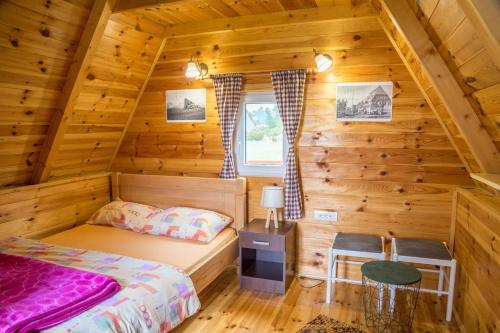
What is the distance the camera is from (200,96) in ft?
11.9

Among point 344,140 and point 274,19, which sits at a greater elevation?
point 274,19

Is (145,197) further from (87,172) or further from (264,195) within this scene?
(264,195)

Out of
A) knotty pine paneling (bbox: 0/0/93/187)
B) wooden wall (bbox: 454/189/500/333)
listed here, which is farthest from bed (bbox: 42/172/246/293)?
wooden wall (bbox: 454/189/500/333)

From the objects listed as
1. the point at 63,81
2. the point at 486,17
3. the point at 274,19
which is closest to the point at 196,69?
the point at 274,19

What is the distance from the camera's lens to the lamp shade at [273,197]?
3.18 metres

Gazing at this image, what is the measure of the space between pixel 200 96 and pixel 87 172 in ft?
4.88

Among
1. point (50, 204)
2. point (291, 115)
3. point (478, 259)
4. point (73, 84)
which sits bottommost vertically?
point (478, 259)

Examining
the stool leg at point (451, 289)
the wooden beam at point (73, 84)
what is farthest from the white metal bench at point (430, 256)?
the wooden beam at point (73, 84)

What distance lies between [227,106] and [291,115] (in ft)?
2.06

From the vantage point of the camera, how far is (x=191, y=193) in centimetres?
364

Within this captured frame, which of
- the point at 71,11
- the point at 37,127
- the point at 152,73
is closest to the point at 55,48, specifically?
the point at 71,11

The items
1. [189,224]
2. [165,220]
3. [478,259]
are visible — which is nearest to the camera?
[478,259]

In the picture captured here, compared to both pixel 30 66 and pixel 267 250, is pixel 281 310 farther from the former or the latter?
pixel 30 66

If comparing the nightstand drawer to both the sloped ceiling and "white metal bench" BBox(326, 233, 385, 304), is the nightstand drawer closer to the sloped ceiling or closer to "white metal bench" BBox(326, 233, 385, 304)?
"white metal bench" BBox(326, 233, 385, 304)
